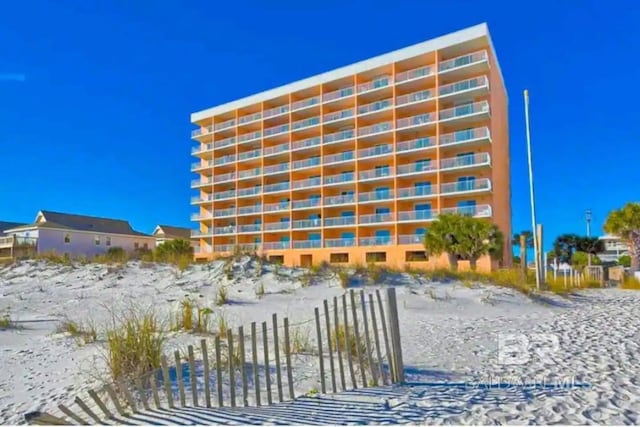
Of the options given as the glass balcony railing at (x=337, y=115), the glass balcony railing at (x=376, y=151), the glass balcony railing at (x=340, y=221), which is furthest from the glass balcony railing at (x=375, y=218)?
the glass balcony railing at (x=337, y=115)

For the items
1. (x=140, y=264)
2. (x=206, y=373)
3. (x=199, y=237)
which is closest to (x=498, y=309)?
(x=206, y=373)

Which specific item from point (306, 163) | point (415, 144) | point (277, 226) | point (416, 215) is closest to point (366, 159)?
point (415, 144)

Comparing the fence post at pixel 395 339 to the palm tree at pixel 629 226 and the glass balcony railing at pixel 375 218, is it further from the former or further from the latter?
the glass balcony railing at pixel 375 218

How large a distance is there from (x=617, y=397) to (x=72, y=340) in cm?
834

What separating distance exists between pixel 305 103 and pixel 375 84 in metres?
7.97

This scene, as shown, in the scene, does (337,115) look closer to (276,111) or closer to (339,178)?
(339,178)

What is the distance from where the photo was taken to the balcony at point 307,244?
4338 cm

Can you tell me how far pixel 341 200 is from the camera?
140ft

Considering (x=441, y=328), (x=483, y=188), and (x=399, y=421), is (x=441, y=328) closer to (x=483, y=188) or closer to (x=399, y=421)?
(x=399, y=421)

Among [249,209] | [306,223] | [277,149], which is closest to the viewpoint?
[306,223]

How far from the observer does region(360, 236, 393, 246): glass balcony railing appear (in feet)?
129

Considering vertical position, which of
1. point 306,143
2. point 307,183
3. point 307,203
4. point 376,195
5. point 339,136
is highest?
point 339,136

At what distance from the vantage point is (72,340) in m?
8.00

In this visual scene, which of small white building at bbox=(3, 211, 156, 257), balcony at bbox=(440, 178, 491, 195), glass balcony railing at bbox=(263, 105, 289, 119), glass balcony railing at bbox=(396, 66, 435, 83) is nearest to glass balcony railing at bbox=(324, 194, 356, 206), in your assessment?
balcony at bbox=(440, 178, 491, 195)
